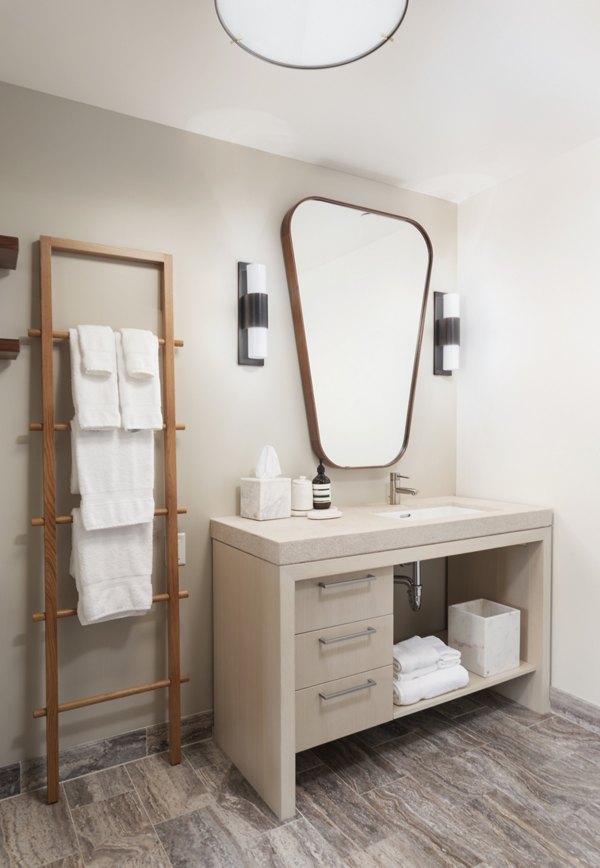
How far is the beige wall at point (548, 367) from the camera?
7.79 feet

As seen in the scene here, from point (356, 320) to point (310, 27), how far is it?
4.16ft

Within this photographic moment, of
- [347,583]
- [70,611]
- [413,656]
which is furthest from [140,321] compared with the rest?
[413,656]

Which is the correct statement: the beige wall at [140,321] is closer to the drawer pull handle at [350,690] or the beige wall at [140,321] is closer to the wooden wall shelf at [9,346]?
the wooden wall shelf at [9,346]

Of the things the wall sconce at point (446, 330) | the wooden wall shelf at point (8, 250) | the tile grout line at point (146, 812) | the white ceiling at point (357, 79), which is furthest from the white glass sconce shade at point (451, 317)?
the tile grout line at point (146, 812)

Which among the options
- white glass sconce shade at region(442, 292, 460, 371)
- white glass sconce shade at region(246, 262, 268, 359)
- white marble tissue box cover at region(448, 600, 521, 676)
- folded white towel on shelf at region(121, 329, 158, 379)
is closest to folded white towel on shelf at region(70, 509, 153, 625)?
folded white towel on shelf at region(121, 329, 158, 379)

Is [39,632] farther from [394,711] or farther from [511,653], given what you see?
[511,653]

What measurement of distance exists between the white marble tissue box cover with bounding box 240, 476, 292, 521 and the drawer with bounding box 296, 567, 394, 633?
368mm

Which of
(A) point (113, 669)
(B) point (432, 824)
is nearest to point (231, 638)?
(A) point (113, 669)

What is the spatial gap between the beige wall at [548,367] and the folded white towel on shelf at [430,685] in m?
0.53

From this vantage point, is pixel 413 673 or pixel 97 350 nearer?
pixel 97 350

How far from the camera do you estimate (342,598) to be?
76.5 inches

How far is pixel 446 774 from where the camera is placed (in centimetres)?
202

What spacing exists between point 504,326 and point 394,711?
68.5 inches

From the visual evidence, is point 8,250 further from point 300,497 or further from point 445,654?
point 445,654
